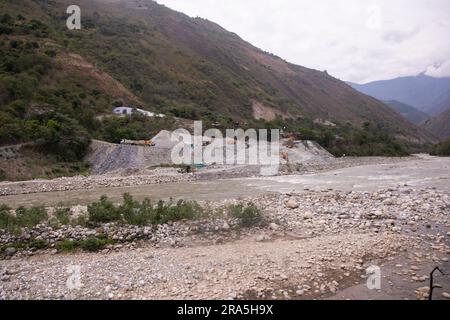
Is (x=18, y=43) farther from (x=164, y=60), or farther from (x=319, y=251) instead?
(x=319, y=251)

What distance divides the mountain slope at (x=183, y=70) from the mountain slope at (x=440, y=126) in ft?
55.9

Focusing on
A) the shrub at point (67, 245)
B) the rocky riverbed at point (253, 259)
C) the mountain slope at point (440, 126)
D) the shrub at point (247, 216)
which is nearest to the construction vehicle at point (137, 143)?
the rocky riverbed at point (253, 259)

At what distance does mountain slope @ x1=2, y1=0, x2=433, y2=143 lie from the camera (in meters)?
48.2

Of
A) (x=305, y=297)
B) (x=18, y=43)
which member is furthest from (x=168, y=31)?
(x=305, y=297)

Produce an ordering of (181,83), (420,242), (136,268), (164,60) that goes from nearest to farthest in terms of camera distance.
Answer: (136,268) < (420,242) < (181,83) < (164,60)

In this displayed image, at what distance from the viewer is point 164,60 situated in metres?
57.6

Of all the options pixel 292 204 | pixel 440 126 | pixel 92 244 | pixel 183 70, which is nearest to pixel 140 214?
pixel 92 244

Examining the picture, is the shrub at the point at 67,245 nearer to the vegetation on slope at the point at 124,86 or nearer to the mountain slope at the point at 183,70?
the vegetation on slope at the point at 124,86

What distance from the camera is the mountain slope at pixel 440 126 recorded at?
105000 millimetres

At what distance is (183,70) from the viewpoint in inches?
2281

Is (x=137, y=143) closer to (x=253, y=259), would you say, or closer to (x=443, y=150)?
(x=253, y=259)

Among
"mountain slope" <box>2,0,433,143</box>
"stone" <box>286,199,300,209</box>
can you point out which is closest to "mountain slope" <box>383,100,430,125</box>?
"mountain slope" <box>2,0,433,143</box>

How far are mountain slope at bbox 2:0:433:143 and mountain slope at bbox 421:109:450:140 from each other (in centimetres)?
1705
